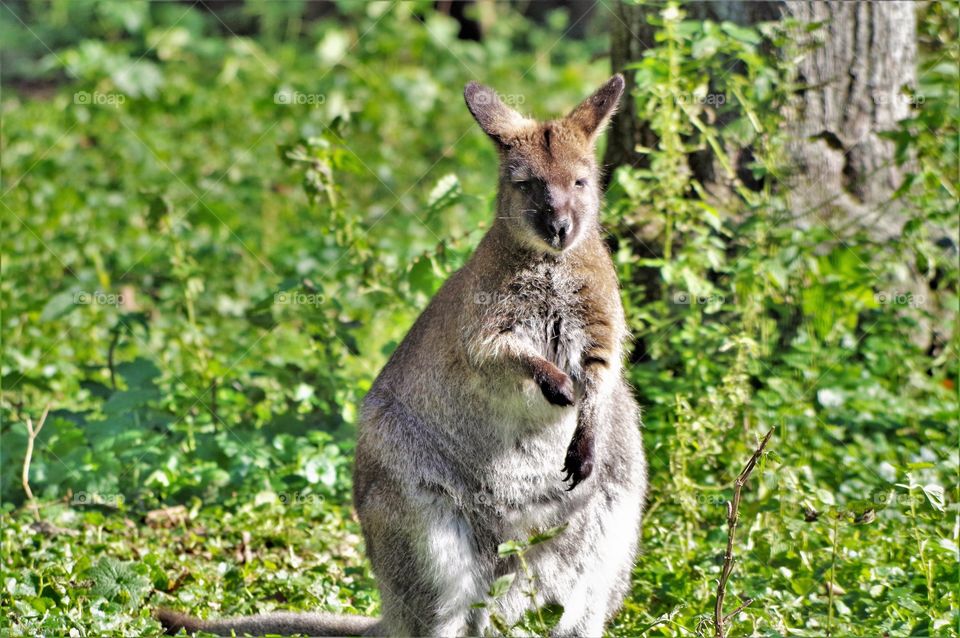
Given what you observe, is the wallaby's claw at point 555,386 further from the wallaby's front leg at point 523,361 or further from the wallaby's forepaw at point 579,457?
the wallaby's forepaw at point 579,457

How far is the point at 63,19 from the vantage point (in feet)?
35.8

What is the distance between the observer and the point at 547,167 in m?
3.98

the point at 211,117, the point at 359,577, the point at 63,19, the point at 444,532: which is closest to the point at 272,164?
the point at 211,117

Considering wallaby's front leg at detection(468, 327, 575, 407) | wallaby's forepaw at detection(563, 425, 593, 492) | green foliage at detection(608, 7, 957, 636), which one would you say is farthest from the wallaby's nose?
green foliage at detection(608, 7, 957, 636)

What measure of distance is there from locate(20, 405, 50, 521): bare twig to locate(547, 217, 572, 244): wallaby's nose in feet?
8.44

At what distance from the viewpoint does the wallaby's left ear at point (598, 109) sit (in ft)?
13.6

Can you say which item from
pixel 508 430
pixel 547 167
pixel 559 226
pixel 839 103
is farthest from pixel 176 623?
pixel 839 103

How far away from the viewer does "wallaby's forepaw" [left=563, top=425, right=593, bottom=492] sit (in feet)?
12.4

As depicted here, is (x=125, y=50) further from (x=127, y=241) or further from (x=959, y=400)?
(x=959, y=400)

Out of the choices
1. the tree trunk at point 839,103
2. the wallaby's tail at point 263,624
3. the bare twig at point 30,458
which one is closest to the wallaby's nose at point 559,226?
the wallaby's tail at point 263,624

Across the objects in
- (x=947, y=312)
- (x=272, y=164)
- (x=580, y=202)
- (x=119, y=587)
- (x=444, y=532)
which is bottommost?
(x=272, y=164)

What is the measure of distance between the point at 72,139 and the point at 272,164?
5.46 feet

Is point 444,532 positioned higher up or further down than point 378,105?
higher up

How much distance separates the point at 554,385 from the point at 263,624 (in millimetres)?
1381
